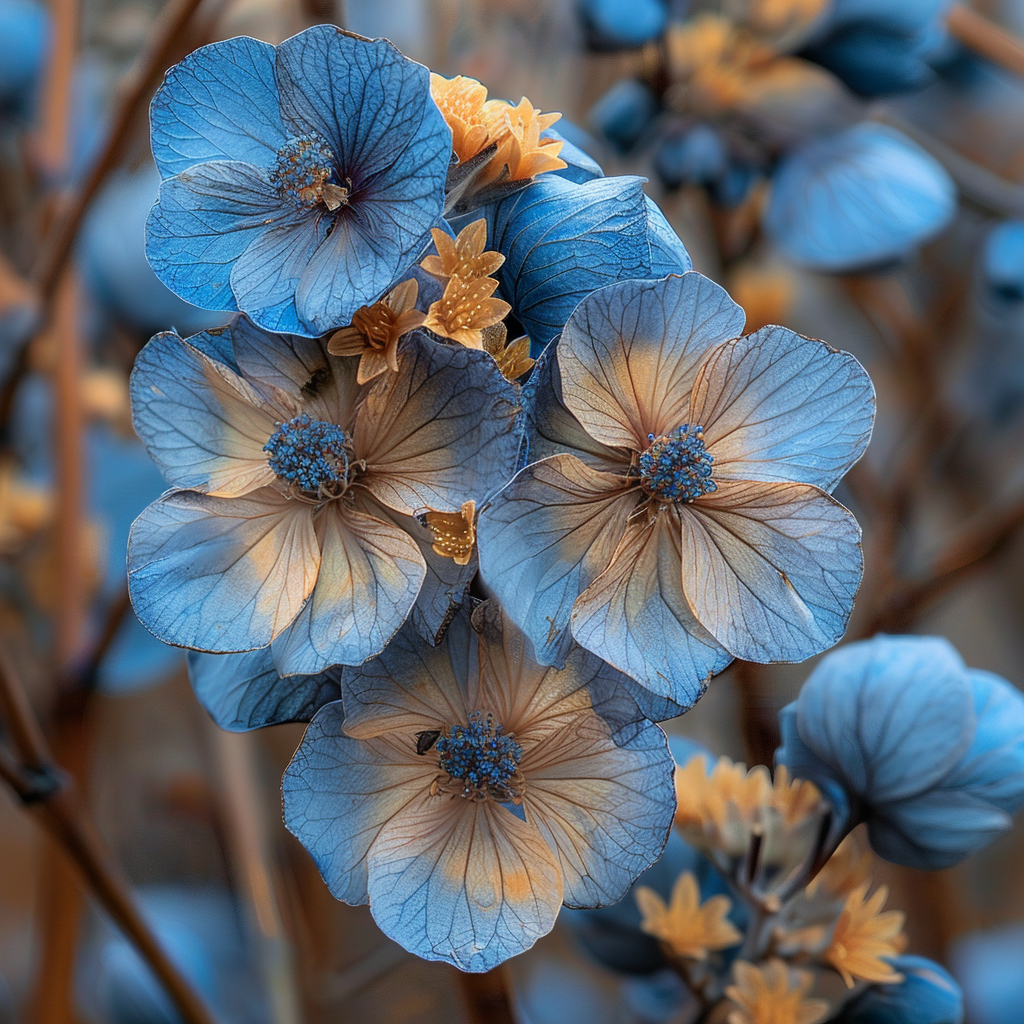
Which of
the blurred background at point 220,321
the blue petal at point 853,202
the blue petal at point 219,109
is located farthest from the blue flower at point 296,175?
the blue petal at point 853,202

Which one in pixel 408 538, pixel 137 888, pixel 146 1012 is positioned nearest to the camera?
pixel 408 538

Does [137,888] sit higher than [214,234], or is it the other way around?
[214,234]

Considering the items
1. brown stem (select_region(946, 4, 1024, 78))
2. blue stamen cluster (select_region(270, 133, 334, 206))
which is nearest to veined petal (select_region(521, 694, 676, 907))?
blue stamen cluster (select_region(270, 133, 334, 206))

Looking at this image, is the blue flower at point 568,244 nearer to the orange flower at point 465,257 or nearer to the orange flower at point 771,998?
the orange flower at point 465,257

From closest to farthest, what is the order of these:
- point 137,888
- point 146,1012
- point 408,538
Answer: point 408,538, point 146,1012, point 137,888

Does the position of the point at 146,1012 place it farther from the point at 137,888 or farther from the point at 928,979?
the point at 928,979

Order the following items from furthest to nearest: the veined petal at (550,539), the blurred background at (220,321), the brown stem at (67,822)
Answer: the blurred background at (220,321) → the brown stem at (67,822) → the veined petal at (550,539)

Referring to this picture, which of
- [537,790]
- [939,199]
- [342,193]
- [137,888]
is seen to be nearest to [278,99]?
[342,193]
